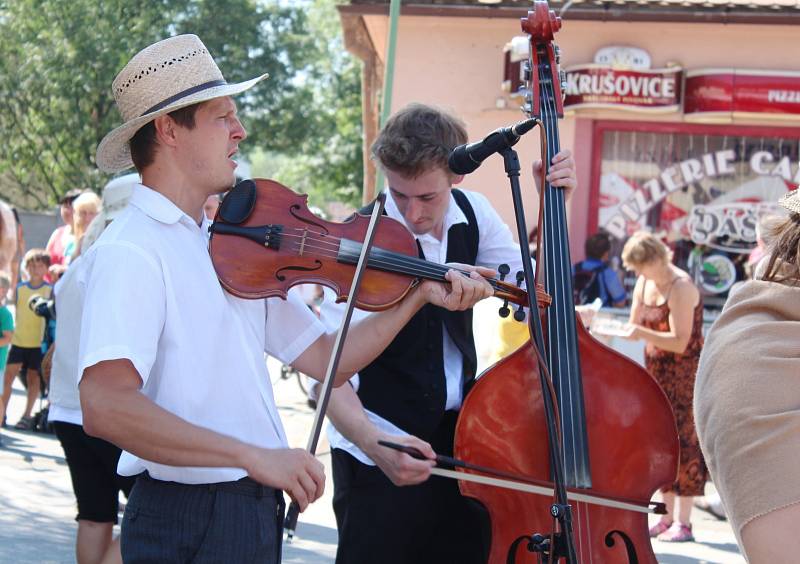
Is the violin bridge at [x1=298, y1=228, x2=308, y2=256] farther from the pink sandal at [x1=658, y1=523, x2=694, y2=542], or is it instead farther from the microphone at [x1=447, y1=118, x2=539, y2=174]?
the pink sandal at [x1=658, y1=523, x2=694, y2=542]

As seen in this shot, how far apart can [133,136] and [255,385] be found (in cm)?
63

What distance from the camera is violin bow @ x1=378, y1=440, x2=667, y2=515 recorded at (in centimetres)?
268

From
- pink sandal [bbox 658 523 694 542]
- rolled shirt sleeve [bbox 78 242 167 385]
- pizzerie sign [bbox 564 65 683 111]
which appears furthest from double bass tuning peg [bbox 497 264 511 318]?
pizzerie sign [bbox 564 65 683 111]

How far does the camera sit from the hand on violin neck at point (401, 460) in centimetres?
264

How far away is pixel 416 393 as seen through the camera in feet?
9.99

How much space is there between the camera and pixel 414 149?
3.08 meters

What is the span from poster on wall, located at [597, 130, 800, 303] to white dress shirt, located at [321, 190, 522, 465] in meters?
7.16

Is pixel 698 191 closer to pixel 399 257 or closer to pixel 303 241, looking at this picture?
pixel 399 257

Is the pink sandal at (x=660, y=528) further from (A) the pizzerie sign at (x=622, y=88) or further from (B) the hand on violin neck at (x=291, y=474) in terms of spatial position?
(B) the hand on violin neck at (x=291, y=474)

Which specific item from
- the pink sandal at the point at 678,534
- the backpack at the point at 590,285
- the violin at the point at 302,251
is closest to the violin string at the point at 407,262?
the violin at the point at 302,251

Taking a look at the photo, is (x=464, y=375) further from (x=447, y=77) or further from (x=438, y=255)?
(x=447, y=77)

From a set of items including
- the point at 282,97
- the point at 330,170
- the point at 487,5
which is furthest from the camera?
the point at 330,170

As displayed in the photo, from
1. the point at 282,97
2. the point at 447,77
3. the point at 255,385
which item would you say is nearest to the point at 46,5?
the point at 447,77

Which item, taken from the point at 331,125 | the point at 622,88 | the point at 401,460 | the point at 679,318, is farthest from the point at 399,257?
the point at 331,125
